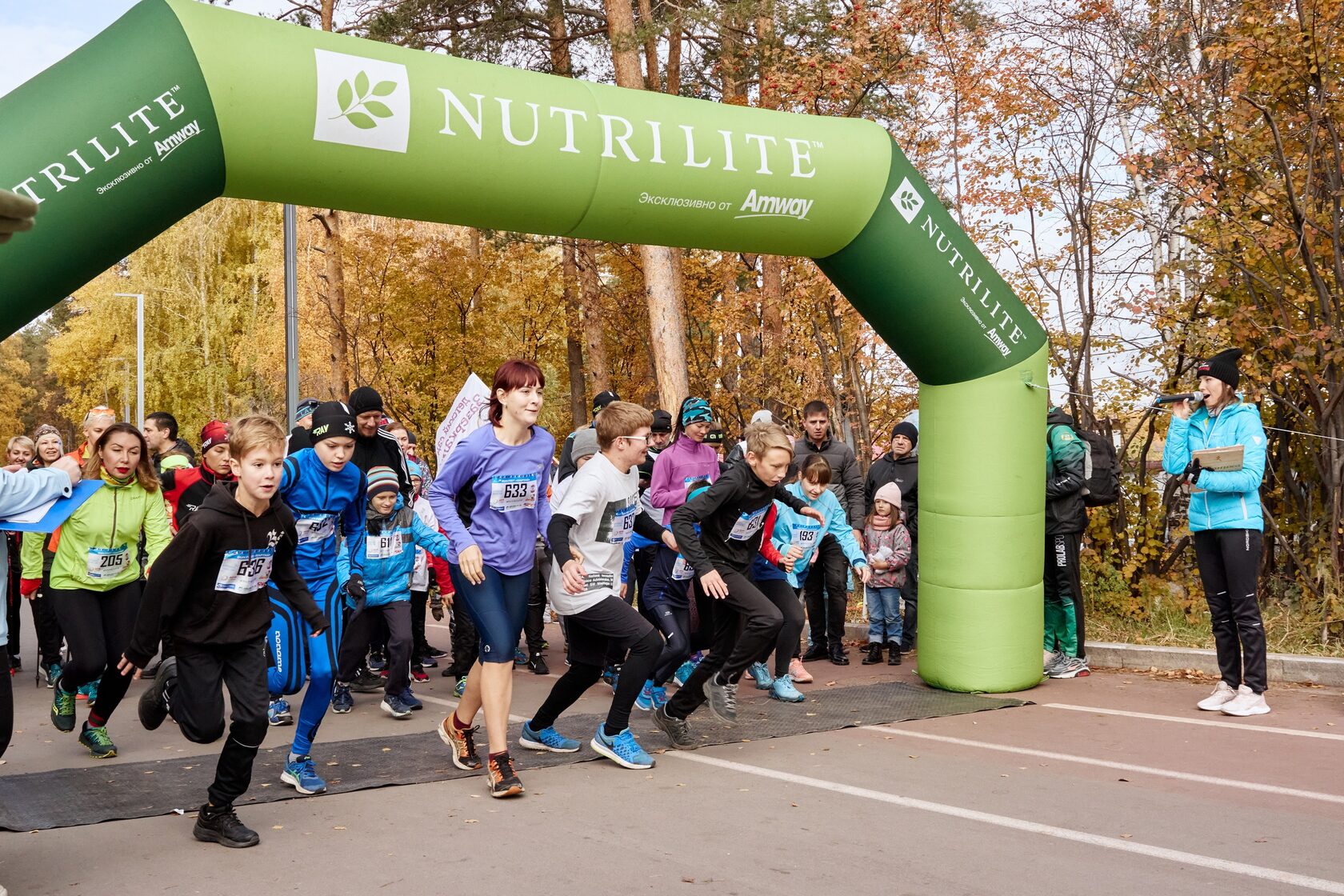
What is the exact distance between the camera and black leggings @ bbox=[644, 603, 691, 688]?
7395mm

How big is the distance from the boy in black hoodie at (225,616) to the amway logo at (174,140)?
1393mm

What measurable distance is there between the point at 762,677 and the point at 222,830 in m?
4.63

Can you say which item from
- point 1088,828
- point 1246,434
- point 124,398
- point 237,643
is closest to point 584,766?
point 237,643

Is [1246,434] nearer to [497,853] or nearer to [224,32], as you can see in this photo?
[497,853]

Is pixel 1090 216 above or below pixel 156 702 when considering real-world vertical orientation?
above

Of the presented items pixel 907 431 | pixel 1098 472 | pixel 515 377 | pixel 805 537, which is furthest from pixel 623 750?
pixel 907 431

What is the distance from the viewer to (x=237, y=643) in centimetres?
514

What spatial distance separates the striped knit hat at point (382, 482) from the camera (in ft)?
23.8

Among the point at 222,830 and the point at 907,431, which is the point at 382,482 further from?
the point at 907,431

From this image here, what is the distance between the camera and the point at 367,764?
6.54 meters

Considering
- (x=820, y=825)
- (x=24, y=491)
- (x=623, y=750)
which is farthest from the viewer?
(x=623, y=750)

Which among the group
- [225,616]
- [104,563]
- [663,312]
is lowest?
[225,616]

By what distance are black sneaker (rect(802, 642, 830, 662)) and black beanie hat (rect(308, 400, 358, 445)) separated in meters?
5.21

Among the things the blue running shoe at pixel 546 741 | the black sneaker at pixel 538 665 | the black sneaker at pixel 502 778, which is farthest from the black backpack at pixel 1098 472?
the black sneaker at pixel 502 778
